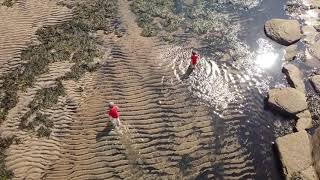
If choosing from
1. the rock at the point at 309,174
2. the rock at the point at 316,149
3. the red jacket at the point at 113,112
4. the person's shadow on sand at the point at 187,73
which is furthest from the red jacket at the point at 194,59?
the rock at the point at 309,174

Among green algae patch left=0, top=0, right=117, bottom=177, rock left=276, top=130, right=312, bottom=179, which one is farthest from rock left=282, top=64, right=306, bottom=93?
green algae patch left=0, top=0, right=117, bottom=177

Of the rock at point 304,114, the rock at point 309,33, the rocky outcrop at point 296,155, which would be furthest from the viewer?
the rock at point 309,33

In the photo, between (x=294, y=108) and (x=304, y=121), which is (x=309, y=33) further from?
(x=304, y=121)

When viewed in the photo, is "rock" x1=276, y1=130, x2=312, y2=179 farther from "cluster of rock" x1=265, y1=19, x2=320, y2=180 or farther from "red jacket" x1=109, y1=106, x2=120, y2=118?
"red jacket" x1=109, y1=106, x2=120, y2=118

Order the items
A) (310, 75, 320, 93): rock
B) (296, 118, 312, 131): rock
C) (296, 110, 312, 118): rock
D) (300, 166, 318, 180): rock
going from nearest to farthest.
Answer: (300, 166, 318, 180): rock, (296, 118, 312, 131): rock, (296, 110, 312, 118): rock, (310, 75, 320, 93): rock

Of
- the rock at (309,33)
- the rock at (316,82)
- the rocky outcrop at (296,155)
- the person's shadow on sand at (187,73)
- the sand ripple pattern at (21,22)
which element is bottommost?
the rocky outcrop at (296,155)

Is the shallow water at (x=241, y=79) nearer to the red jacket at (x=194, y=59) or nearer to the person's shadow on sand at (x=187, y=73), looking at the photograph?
the person's shadow on sand at (x=187, y=73)
